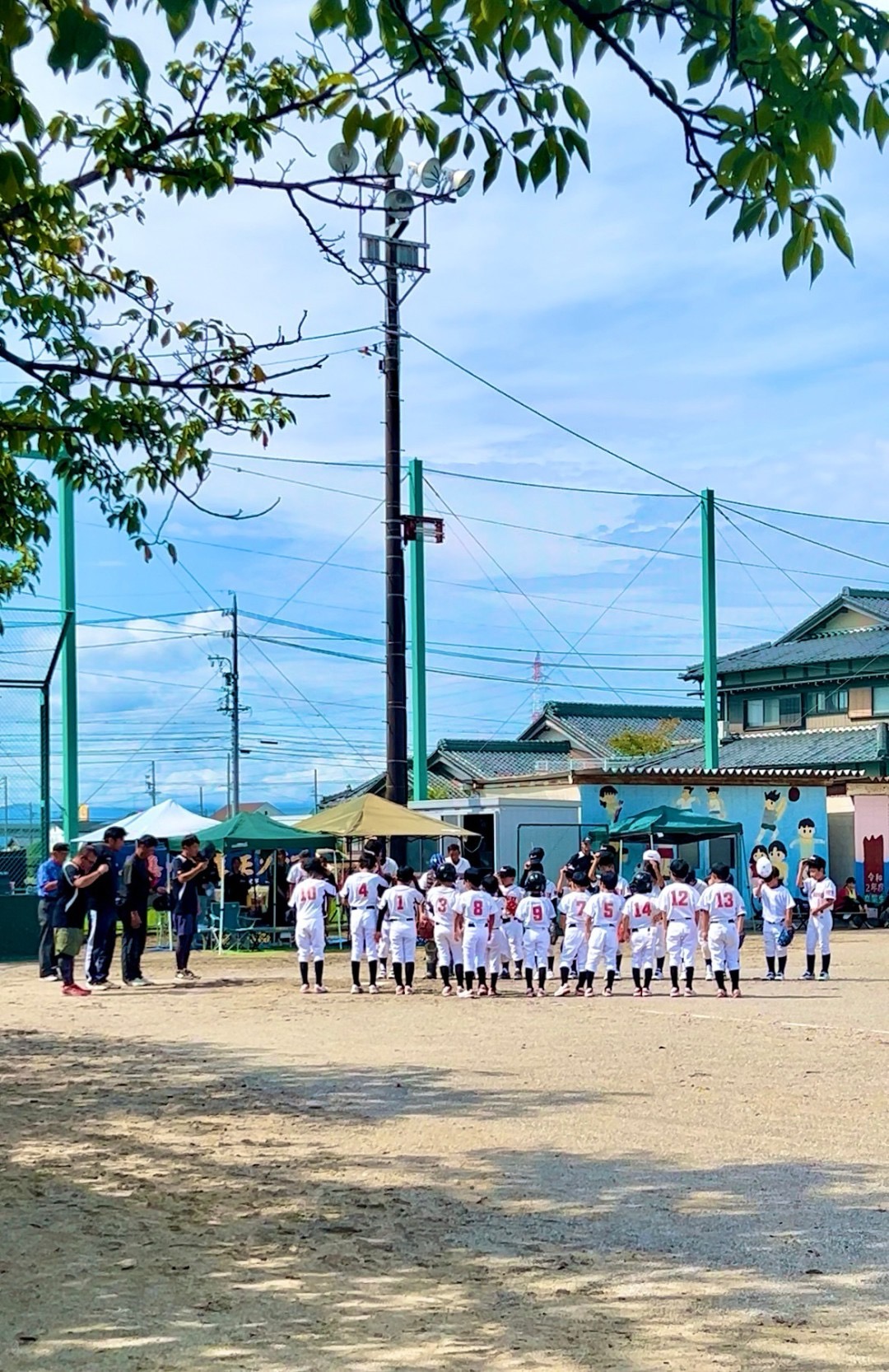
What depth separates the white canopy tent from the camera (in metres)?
28.7

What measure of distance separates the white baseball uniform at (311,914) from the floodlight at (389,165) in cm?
1194

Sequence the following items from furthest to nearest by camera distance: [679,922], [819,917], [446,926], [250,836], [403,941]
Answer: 1. [250,836]
2. [819,917]
3. [446,926]
4. [403,941]
5. [679,922]

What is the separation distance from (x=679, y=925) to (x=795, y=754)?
22877 mm

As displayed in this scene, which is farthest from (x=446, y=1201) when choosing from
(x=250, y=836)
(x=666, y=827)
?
(x=666, y=827)

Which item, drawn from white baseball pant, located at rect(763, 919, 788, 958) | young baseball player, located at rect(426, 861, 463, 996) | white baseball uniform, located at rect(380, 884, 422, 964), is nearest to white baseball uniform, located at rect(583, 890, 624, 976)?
young baseball player, located at rect(426, 861, 463, 996)

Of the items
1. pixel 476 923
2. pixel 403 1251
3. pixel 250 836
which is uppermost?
pixel 250 836

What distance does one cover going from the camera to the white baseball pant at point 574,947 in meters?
18.4

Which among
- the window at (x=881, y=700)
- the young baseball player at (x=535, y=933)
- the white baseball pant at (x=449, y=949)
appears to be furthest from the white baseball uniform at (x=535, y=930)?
the window at (x=881, y=700)

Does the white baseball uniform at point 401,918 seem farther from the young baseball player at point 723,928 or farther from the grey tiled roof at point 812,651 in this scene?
the grey tiled roof at point 812,651

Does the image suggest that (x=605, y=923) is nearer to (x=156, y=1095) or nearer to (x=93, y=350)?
(x=156, y=1095)

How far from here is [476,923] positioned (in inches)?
710

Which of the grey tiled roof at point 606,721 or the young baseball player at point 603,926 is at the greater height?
the grey tiled roof at point 606,721

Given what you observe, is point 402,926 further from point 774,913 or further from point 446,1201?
point 446,1201

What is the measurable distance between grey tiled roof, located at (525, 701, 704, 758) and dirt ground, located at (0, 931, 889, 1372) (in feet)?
125
